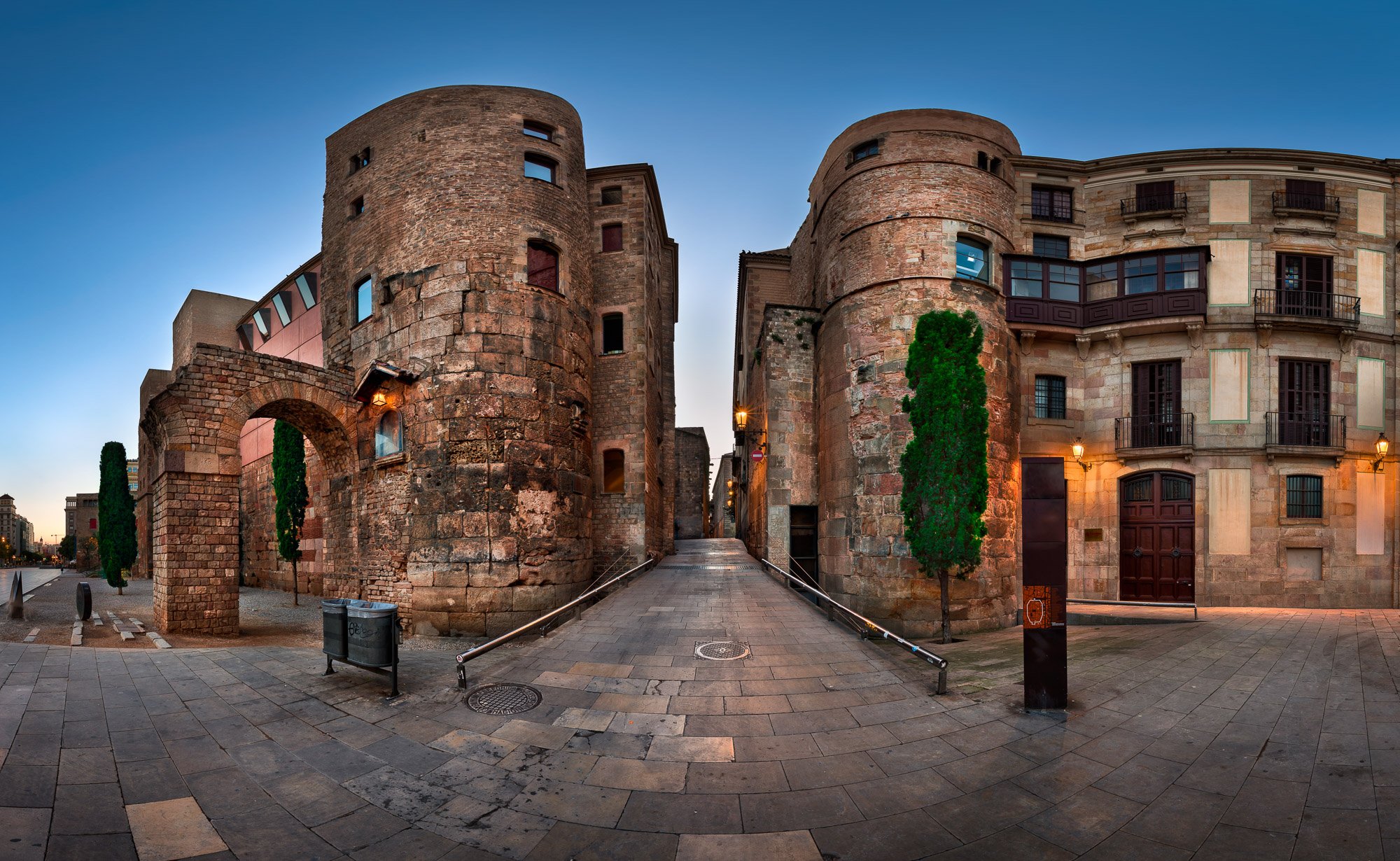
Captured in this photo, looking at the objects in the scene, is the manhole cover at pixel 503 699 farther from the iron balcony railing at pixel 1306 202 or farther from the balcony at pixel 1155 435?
the iron balcony railing at pixel 1306 202

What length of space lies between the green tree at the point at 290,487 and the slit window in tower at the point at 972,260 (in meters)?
23.2

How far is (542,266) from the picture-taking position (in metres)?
13.8

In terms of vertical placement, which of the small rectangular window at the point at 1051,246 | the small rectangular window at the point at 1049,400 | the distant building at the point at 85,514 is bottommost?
the distant building at the point at 85,514

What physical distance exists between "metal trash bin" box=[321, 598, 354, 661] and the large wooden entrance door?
18552mm

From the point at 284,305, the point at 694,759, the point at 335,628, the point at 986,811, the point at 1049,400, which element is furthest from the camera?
the point at 284,305

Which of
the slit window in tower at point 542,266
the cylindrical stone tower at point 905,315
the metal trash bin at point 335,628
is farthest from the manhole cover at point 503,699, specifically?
the cylindrical stone tower at point 905,315

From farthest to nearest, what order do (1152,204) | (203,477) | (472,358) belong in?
(1152,204)
(472,358)
(203,477)

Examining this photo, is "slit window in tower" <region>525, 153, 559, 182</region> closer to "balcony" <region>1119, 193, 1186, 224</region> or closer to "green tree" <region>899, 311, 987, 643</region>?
"green tree" <region>899, 311, 987, 643</region>

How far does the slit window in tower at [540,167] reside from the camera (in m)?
14.0

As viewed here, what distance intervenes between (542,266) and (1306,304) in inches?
823

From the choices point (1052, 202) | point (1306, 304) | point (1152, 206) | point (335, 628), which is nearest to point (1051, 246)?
point (1052, 202)

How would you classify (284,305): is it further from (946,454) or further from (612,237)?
(946,454)

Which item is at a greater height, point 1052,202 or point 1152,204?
point 1052,202

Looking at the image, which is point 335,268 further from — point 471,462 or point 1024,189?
point 1024,189
